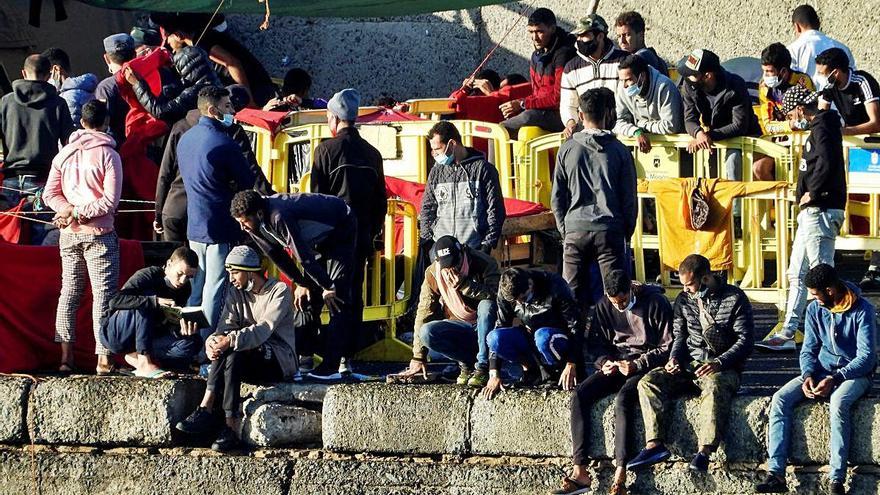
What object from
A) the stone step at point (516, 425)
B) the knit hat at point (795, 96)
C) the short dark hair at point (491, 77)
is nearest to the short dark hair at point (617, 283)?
the stone step at point (516, 425)

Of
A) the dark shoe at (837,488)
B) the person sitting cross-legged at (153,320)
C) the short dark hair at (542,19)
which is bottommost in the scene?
the dark shoe at (837,488)

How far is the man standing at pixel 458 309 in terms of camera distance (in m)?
10.6

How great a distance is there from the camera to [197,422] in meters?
10.6

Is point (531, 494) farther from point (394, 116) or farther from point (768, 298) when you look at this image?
point (394, 116)

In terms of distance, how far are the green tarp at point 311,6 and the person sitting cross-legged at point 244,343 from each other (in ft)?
12.5

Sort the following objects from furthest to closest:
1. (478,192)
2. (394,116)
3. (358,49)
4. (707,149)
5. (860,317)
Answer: (358,49), (394,116), (707,149), (478,192), (860,317)

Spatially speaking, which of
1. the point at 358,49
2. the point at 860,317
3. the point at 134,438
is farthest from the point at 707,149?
the point at 358,49

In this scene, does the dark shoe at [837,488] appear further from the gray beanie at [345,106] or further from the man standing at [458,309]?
the gray beanie at [345,106]

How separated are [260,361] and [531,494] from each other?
1.81m

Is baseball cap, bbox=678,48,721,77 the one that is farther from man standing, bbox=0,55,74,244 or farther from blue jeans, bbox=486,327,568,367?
man standing, bbox=0,55,74,244

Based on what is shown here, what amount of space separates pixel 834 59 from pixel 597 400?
12.2 feet

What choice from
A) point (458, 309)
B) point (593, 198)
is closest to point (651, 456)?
point (458, 309)

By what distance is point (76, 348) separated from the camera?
11.7m

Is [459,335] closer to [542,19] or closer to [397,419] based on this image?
[397,419]
